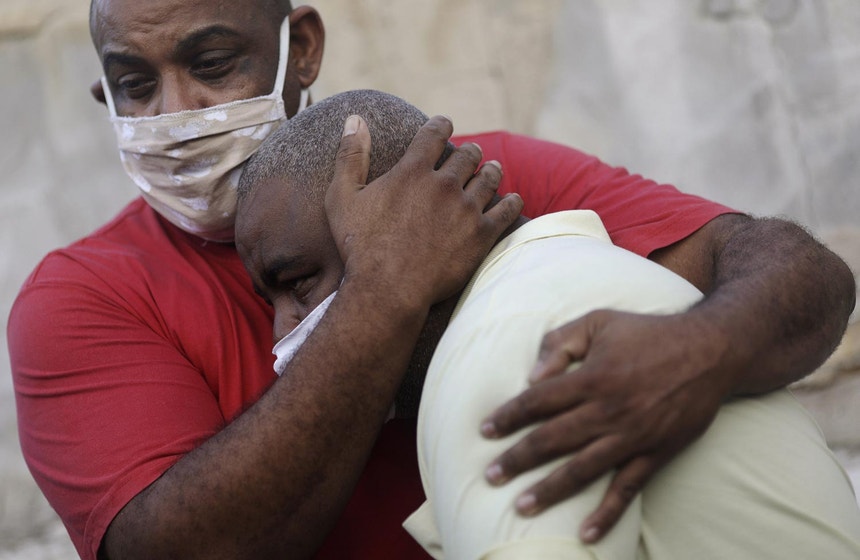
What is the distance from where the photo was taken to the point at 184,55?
254 centimetres

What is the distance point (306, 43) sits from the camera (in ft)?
9.61

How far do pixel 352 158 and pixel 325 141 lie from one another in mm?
113

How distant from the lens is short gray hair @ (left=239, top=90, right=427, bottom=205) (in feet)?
6.68

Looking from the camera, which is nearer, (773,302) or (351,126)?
(773,302)

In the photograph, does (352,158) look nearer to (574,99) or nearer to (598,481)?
(598,481)

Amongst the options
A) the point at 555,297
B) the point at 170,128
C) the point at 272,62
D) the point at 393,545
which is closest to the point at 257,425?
the point at 393,545

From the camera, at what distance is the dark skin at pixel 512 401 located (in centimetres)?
144

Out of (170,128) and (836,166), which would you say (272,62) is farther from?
(836,166)

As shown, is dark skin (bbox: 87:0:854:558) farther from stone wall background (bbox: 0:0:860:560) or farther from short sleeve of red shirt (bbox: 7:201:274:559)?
stone wall background (bbox: 0:0:860:560)

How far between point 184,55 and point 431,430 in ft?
4.68

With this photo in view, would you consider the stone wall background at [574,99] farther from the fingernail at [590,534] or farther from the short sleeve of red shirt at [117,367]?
the fingernail at [590,534]

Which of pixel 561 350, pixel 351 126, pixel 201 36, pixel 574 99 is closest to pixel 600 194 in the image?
pixel 351 126

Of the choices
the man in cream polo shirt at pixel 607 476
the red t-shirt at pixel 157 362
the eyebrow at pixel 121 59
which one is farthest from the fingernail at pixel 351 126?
the eyebrow at pixel 121 59

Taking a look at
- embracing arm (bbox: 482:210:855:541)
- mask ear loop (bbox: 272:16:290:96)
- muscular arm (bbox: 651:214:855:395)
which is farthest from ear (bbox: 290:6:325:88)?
embracing arm (bbox: 482:210:855:541)
